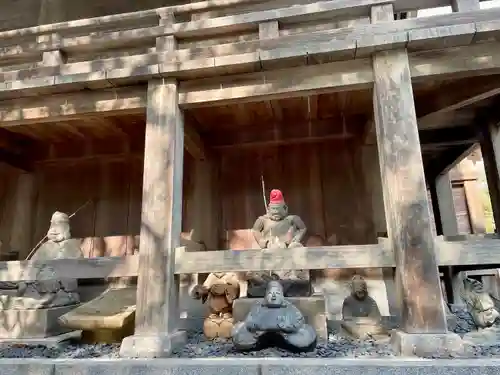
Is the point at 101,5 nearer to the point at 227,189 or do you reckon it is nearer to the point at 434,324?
the point at 227,189

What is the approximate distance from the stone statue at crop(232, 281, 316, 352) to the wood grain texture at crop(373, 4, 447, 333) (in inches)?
35.5

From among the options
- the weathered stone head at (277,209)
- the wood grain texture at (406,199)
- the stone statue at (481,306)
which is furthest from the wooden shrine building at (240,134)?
the weathered stone head at (277,209)

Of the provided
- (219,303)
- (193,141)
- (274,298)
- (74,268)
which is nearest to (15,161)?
(193,141)

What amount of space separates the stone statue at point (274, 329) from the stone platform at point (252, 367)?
28cm

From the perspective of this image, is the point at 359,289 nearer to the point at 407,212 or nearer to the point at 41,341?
the point at 407,212

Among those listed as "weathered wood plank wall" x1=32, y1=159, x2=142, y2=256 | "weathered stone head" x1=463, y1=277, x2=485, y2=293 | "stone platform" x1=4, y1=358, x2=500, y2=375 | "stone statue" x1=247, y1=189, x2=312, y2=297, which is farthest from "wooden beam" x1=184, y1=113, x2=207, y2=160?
"weathered stone head" x1=463, y1=277, x2=485, y2=293

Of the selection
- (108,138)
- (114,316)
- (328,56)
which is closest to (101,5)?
(108,138)

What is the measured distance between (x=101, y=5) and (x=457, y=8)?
6.31 metres

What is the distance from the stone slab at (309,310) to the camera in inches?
149

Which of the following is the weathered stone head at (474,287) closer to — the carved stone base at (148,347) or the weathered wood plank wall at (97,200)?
the carved stone base at (148,347)

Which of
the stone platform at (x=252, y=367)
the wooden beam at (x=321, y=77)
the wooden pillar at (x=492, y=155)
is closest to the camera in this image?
the stone platform at (x=252, y=367)

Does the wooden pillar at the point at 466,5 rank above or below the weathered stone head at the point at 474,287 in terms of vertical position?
above

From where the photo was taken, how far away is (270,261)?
11.6ft

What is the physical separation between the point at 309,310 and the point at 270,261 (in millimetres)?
761
